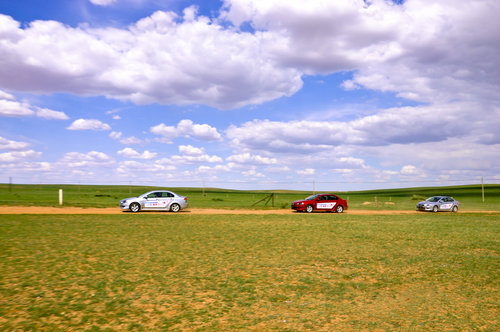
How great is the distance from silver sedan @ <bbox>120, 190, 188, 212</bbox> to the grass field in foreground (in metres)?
11.9

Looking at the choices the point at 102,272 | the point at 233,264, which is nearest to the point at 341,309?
the point at 233,264

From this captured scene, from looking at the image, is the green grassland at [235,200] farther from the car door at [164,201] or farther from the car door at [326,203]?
the car door at [164,201]

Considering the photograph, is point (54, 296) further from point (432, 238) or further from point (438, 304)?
point (432, 238)

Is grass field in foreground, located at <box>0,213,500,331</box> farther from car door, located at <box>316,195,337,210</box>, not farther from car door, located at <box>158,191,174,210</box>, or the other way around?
car door, located at <box>316,195,337,210</box>

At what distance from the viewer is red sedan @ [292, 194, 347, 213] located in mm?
29266

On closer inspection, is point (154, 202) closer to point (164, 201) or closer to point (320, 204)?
point (164, 201)

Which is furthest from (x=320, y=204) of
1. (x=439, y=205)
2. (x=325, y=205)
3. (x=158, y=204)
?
(x=158, y=204)

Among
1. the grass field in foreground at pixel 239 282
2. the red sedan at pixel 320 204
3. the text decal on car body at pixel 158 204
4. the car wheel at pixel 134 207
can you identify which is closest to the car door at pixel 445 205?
the red sedan at pixel 320 204

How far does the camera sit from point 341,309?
665cm

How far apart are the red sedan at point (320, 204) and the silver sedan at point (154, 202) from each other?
31.0 feet

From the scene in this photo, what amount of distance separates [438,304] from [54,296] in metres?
7.36

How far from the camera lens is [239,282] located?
8.00 meters

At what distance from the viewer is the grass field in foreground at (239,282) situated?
19.5 ft

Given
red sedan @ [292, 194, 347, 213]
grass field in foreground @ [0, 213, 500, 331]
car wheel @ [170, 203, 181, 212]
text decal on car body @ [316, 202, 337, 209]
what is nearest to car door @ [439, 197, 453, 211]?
red sedan @ [292, 194, 347, 213]
